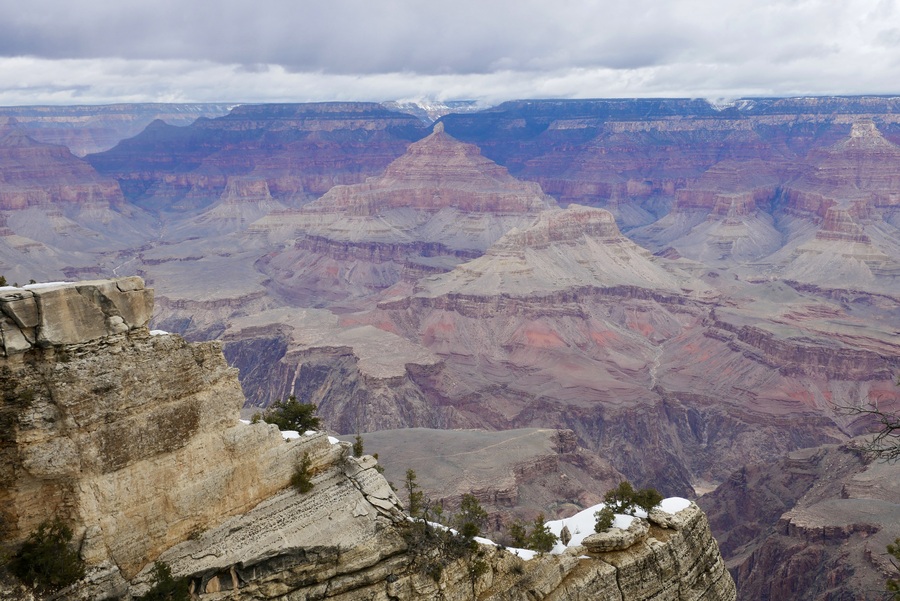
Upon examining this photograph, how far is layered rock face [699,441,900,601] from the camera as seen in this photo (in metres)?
56.5

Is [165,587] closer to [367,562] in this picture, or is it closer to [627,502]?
[367,562]

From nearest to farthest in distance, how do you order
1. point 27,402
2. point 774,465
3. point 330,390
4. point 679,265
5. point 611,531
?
point 27,402 < point 611,531 < point 774,465 < point 330,390 < point 679,265

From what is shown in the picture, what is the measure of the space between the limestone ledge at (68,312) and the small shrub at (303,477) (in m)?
7.30

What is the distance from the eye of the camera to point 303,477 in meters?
25.7

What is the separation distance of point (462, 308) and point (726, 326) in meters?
49.0

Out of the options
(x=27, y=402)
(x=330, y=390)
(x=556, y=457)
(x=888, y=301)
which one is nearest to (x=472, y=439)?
(x=556, y=457)

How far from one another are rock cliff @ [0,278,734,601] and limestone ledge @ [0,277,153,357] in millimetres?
38

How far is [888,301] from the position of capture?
167 meters

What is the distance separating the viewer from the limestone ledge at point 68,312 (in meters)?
19.6

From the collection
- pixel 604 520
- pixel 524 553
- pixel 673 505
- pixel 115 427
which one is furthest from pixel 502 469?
pixel 115 427

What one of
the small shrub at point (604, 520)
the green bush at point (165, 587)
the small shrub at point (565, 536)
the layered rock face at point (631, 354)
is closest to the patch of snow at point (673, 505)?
the small shrub at point (604, 520)

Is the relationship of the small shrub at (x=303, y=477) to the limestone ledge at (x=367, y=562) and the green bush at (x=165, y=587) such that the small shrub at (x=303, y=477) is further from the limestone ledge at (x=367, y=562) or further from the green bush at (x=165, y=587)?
the green bush at (x=165, y=587)

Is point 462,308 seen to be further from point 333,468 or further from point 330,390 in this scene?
point 333,468

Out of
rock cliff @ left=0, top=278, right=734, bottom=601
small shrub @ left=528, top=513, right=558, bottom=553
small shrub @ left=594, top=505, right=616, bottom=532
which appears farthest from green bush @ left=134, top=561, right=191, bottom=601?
small shrub @ left=594, top=505, right=616, bottom=532
